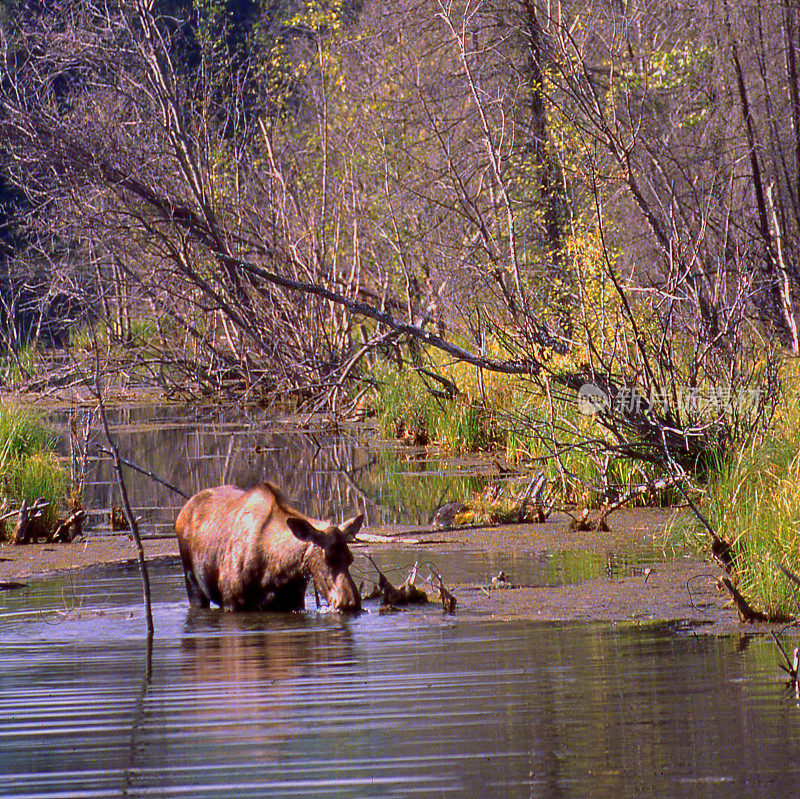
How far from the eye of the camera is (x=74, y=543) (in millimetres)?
11117

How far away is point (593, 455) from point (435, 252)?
10.1 metres

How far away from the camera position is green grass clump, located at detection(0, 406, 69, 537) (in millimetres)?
11606

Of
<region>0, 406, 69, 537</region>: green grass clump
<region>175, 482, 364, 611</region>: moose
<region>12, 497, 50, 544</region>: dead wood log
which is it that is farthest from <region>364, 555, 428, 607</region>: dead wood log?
<region>0, 406, 69, 537</region>: green grass clump

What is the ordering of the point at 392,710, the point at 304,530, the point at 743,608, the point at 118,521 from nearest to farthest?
1. the point at 392,710
2. the point at 743,608
3. the point at 304,530
4. the point at 118,521

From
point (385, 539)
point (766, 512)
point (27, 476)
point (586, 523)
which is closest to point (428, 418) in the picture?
point (27, 476)

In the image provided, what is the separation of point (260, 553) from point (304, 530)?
18.0 inches

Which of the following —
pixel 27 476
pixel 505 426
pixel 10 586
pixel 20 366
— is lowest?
pixel 10 586

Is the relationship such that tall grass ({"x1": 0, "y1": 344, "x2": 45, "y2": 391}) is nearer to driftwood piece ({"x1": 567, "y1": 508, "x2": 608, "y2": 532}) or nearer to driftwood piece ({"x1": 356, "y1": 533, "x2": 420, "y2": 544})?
driftwood piece ({"x1": 356, "y1": 533, "x2": 420, "y2": 544})

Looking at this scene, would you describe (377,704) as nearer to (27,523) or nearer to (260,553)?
(260,553)

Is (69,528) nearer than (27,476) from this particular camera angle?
Yes

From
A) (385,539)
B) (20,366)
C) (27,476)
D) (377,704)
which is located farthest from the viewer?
(20,366)

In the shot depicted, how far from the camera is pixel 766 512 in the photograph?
7438 millimetres

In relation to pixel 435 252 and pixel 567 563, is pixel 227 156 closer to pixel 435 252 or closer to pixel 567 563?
pixel 435 252

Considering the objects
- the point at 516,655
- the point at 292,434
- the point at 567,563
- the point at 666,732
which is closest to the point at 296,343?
the point at 292,434
